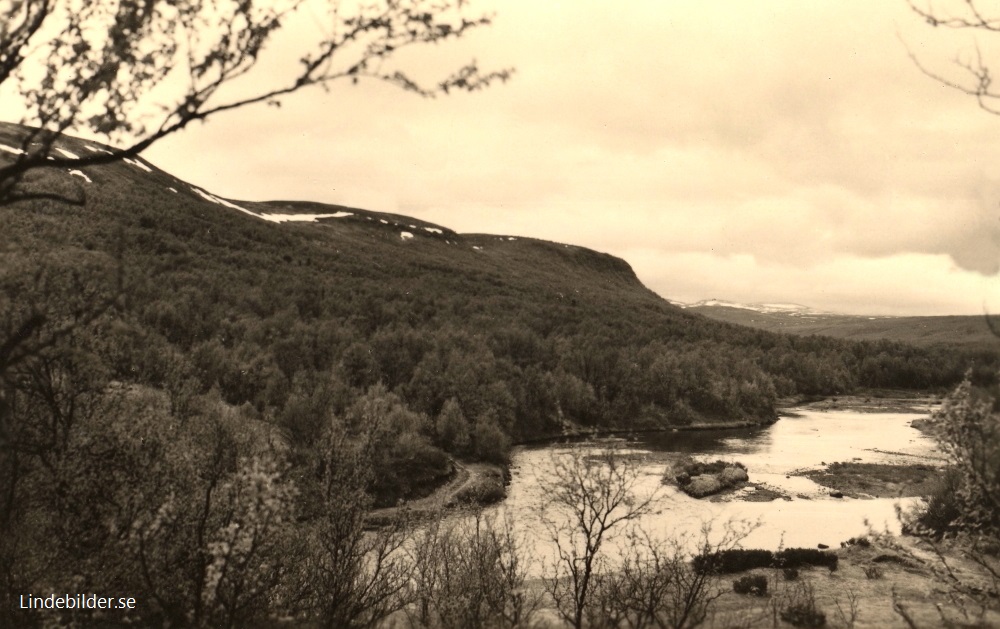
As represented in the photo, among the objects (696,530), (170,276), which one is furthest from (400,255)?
(696,530)

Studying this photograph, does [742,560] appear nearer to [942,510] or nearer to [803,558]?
[803,558]

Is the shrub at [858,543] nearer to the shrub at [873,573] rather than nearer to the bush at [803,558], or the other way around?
the bush at [803,558]

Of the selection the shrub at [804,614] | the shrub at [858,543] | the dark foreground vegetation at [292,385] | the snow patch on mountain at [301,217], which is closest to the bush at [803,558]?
the shrub at [858,543]

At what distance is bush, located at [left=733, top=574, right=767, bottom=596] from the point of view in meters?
28.8

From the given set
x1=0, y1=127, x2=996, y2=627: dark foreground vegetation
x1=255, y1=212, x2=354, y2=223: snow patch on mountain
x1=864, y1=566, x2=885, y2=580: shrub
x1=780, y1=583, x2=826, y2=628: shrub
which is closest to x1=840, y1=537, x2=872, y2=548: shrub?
x1=864, y1=566, x2=885, y2=580: shrub

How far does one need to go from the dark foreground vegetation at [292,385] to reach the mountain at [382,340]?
0.44 m

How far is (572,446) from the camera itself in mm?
66812

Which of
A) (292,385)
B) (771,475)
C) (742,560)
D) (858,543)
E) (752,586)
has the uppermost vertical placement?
(292,385)

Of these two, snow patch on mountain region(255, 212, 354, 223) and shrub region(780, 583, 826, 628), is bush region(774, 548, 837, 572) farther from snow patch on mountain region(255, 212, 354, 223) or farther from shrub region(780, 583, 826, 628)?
snow patch on mountain region(255, 212, 354, 223)

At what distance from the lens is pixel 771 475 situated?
52.4 metres

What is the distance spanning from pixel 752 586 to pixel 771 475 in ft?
83.5

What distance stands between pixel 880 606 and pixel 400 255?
11732 centimetres

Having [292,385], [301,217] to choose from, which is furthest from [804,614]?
[301,217]

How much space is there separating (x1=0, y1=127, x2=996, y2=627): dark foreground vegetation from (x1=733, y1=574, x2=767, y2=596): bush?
7.19 meters
